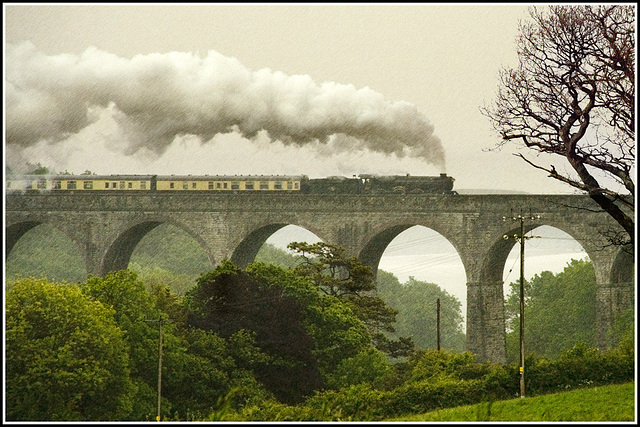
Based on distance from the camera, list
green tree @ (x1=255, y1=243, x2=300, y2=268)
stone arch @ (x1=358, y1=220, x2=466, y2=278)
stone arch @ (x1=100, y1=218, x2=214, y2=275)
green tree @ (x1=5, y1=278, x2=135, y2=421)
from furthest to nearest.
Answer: green tree @ (x1=255, y1=243, x2=300, y2=268)
stone arch @ (x1=100, y1=218, x2=214, y2=275)
stone arch @ (x1=358, y1=220, x2=466, y2=278)
green tree @ (x1=5, y1=278, x2=135, y2=421)

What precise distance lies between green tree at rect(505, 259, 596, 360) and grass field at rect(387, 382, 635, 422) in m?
32.9

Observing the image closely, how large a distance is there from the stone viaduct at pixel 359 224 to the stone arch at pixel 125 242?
0.20 feet

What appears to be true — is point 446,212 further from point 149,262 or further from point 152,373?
point 149,262

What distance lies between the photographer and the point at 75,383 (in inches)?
917

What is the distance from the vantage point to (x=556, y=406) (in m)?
21.5

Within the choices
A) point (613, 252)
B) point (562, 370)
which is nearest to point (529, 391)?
point (562, 370)

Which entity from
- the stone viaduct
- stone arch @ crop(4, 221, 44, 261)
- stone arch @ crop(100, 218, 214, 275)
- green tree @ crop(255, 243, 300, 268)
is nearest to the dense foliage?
the stone viaduct

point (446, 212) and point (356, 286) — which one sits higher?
point (446, 212)

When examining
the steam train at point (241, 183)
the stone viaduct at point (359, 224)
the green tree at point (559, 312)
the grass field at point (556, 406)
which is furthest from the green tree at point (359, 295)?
the green tree at point (559, 312)

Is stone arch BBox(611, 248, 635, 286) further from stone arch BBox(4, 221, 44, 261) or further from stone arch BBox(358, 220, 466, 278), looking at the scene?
stone arch BBox(4, 221, 44, 261)

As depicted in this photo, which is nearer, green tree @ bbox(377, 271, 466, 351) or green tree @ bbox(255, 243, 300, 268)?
green tree @ bbox(377, 271, 466, 351)

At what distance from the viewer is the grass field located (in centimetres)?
1862

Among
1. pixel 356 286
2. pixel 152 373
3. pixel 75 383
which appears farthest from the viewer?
pixel 356 286

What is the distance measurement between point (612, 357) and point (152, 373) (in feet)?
44.4
